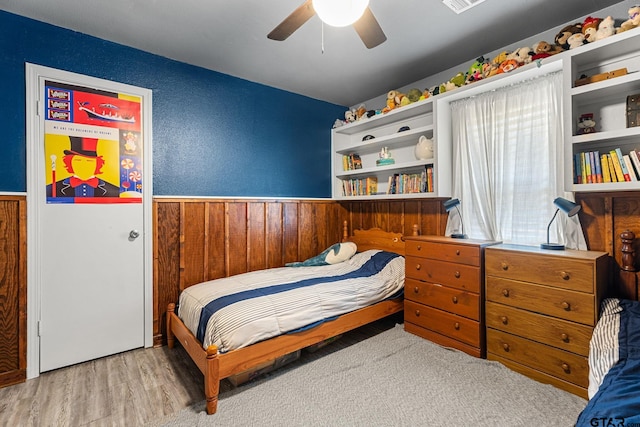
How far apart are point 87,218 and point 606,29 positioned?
3801mm

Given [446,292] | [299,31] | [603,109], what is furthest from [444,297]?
[299,31]

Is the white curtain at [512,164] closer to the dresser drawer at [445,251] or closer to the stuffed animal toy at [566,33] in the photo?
the stuffed animal toy at [566,33]

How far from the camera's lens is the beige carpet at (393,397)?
1659mm

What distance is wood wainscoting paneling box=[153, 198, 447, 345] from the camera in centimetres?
270

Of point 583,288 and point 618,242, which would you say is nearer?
point 583,288

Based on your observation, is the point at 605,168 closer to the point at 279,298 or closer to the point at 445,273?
the point at 445,273

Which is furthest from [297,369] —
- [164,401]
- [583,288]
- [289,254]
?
[583,288]

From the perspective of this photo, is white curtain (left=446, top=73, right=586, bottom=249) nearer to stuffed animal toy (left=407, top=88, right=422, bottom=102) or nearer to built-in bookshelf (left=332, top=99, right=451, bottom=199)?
built-in bookshelf (left=332, top=99, right=451, bottom=199)

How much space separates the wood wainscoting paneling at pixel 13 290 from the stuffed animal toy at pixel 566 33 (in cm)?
392

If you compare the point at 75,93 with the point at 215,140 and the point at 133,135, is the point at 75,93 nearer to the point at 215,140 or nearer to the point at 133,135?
the point at 133,135

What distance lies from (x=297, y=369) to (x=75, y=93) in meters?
2.67

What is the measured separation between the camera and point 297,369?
2.19m

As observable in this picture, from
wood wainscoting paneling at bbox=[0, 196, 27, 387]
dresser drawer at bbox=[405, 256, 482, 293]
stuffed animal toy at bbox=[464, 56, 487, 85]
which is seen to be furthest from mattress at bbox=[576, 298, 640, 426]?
wood wainscoting paneling at bbox=[0, 196, 27, 387]

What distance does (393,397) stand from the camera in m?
1.85
